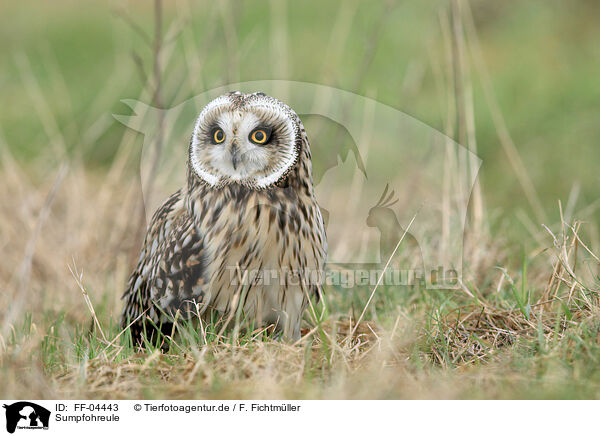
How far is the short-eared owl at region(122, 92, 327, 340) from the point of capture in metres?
2.47

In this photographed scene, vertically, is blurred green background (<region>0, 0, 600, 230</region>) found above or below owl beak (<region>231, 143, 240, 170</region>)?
above

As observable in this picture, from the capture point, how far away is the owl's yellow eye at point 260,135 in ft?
7.94

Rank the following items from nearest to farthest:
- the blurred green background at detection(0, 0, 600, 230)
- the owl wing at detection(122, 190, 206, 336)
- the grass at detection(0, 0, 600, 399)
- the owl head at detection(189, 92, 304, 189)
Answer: the grass at detection(0, 0, 600, 399)
the owl head at detection(189, 92, 304, 189)
the owl wing at detection(122, 190, 206, 336)
the blurred green background at detection(0, 0, 600, 230)

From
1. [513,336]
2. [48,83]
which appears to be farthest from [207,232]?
[48,83]

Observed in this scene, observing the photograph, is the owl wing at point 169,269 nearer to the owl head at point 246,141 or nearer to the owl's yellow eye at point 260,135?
the owl head at point 246,141

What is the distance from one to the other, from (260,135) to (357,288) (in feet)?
3.79

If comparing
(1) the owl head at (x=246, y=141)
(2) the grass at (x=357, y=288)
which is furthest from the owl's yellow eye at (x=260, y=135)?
(2) the grass at (x=357, y=288)

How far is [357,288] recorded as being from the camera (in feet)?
10.8

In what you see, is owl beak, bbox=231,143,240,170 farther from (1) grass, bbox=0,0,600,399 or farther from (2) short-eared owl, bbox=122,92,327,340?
(1) grass, bbox=0,0,600,399

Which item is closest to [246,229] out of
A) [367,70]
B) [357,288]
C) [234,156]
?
[234,156]

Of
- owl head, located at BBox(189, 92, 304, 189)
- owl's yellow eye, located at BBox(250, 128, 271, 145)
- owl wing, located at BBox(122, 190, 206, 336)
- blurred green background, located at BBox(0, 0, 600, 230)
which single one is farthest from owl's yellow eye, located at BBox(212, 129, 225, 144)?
blurred green background, located at BBox(0, 0, 600, 230)

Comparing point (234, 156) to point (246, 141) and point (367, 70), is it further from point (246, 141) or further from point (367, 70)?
point (367, 70)

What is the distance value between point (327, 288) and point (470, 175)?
96cm

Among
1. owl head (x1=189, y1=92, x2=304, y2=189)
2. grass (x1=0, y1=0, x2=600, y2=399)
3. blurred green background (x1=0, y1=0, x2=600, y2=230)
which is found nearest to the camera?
grass (x1=0, y1=0, x2=600, y2=399)
